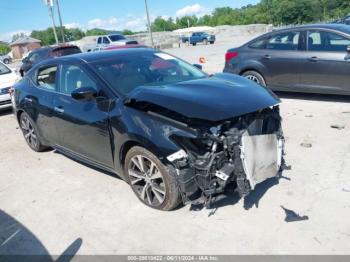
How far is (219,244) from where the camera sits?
3367 mm

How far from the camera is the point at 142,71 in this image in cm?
466

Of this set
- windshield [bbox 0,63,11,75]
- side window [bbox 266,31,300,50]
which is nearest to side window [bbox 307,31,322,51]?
side window [bbox 266,31,300,50]

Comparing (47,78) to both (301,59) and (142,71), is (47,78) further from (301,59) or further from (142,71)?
(301,59)

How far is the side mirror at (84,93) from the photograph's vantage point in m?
4.21

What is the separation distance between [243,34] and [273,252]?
61.9 m

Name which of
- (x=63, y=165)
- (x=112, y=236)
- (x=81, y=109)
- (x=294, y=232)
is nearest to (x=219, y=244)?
(x=294, y=232)

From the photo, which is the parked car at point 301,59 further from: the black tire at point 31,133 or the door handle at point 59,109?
the door handle at point 59,109

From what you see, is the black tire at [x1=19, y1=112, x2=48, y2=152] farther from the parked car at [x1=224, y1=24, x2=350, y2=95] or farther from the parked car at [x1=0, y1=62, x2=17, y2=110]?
the parked car at [x1=224, y1=24, x2=350, y2=95]

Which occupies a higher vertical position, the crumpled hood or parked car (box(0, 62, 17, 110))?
the crumpled hood

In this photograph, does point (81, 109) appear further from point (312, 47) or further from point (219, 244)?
point (312, 47)

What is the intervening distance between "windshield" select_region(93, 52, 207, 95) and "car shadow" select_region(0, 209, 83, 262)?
69.6 inches

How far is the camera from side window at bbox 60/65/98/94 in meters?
4.52

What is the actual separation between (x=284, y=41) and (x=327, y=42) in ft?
3.13

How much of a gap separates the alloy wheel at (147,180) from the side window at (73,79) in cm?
108
